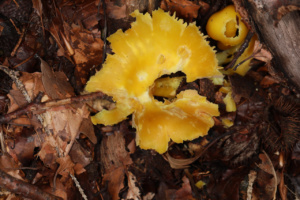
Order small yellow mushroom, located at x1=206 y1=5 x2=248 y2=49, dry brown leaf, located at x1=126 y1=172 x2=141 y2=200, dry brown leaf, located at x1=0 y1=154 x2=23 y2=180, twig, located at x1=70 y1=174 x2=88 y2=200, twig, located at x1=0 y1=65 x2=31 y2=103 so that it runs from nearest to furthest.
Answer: dry brown leaf, located at x1=0 y1=154 x2=23 y2=180, twig, located at x1=0 y1=65 x2=31 y2=103, small yellow mushroom, located at x1=206 y1=5 x2=248 y2=49, twig, located at x1=70 y1=174 x2=88 y2=200, dry brown leaf, located at x1=126 y1=172 x2=141 y2=200

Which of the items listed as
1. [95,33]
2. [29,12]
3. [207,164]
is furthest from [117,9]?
[207,164]

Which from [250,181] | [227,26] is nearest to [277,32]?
[227,26]

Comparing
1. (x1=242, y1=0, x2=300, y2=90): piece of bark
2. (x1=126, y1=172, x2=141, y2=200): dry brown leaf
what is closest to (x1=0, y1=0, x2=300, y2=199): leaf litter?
(x1=126, y1=172, x2=141, y2=200): dry brown leaf

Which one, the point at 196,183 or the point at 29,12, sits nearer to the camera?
the point at 29,12

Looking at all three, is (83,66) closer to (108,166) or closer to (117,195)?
(108,166)

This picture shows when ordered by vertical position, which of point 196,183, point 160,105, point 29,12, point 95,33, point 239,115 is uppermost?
point 29,12

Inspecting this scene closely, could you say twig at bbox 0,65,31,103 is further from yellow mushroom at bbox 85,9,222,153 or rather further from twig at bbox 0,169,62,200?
twig at bbox 0,169,62,200

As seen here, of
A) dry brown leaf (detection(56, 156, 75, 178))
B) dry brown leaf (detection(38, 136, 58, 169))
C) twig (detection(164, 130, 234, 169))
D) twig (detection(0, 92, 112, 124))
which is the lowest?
twig (detection(164, 130, 234, 169))

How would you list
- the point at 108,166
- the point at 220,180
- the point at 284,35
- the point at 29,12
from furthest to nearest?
the point at 220,180 → the point at 108,166 → the point at 29,12 → the point at 284,35
